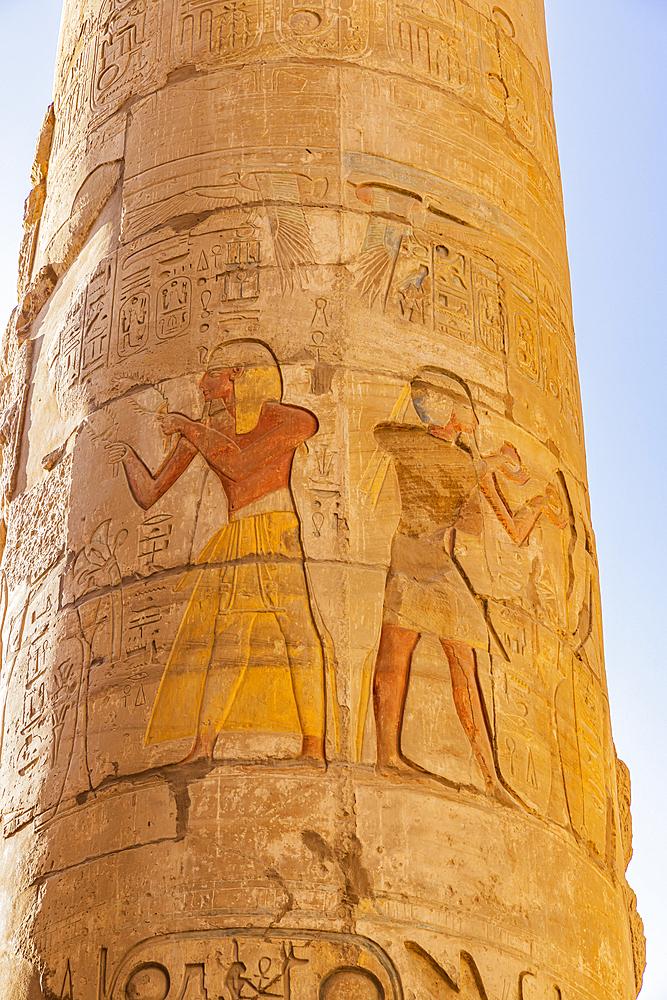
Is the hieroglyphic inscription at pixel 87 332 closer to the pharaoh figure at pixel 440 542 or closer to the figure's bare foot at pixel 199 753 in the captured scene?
the pharaoh figure at pixel 440 542

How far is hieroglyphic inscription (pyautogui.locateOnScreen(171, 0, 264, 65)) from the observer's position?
23.8 ft

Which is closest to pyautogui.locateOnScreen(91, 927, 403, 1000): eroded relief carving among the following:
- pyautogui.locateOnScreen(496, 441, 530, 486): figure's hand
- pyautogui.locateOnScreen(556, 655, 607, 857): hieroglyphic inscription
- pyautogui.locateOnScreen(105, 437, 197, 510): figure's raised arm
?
pyautogui.locateOnScreen(556, 655, 607, 857): hieroglyphic inscription

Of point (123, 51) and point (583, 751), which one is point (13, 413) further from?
point (583, 751)

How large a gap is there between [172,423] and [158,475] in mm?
230

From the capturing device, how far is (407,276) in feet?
22.0

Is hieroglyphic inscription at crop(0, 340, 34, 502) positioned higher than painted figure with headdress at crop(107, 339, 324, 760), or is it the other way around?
hieroglyphic inscription at crop(0, 340, 34, 502)

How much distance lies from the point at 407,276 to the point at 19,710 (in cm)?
247

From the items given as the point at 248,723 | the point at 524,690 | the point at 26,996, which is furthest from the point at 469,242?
the point at 26,996

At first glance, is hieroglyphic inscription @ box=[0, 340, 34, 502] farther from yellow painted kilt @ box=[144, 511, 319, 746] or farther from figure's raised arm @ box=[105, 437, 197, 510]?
yellow painted kilt @ box=[144, 511, 319, 746]

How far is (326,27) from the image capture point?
7.29 metres

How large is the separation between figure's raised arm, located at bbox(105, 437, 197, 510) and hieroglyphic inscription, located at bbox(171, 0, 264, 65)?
81.0 inches

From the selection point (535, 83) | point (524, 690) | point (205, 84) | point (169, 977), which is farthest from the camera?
point (535, 83)

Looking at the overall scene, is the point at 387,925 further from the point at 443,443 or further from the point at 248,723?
the point at 443,443

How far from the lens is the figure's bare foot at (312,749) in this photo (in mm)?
5648
